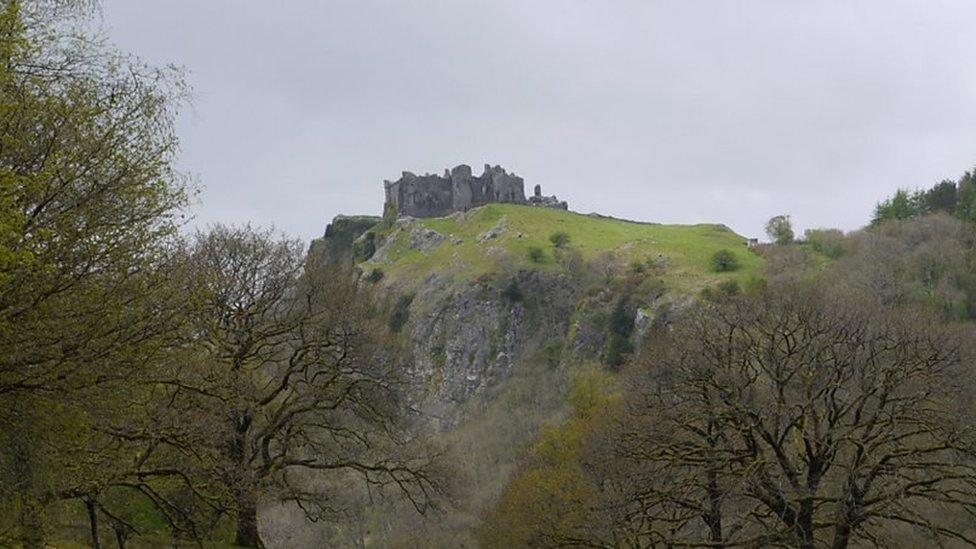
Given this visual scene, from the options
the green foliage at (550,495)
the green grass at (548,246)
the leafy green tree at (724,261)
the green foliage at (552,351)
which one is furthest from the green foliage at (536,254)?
the green foliage at (550,495)

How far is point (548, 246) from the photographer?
424ft

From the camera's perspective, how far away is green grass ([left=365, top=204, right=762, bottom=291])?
116 meters

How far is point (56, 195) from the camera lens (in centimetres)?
989

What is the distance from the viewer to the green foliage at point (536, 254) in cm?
12412

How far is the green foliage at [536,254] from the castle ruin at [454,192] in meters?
41.4

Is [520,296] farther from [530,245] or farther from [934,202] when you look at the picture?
[934,202]

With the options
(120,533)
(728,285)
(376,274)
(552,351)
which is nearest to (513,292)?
(552,351)

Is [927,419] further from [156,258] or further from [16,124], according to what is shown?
[16,124]

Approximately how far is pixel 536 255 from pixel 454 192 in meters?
48.5

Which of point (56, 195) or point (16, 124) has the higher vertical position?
point (16, 124)

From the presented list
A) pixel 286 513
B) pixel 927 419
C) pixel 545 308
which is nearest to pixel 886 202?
pixel 545 308

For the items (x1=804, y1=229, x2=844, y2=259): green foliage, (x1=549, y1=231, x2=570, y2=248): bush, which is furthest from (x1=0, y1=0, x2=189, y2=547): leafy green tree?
(x1=549, y1=231, x2=570, y2=248): bush

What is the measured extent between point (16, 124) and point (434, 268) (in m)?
120

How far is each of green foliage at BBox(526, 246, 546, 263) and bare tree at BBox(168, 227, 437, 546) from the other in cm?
9866
